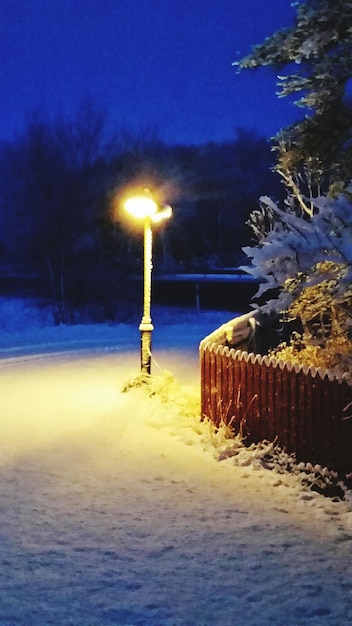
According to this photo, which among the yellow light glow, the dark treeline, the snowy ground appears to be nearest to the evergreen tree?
the yellow light glow

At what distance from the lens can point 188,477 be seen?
7.14 m

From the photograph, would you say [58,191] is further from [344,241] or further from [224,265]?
[224,265]

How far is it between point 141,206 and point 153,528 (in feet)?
21.4

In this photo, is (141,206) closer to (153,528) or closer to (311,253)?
(311,253)

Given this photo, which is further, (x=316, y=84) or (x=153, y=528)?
(x=316, y=84)

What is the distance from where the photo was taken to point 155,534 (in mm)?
5664

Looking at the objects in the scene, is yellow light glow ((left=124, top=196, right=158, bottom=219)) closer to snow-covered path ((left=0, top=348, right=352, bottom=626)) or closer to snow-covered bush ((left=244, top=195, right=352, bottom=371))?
snow-covered path ((left=0, top=348, right=352, bottom=626))

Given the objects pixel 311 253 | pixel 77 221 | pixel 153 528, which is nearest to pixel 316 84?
pixel 311 253

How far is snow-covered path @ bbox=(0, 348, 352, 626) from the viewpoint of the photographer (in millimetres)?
4445

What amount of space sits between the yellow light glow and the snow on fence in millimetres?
2962

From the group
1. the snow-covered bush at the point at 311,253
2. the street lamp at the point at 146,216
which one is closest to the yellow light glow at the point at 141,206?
the street lamp at the point at 146,216

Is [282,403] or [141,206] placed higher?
[141,206]

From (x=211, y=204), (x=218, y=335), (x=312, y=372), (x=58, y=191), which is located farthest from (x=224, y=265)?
(x=312, y=372)

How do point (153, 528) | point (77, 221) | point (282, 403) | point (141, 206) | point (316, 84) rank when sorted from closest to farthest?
point (153, 528) → point (282, 403) → point (316, 84) → point (141, 206) → point (77, 221)
